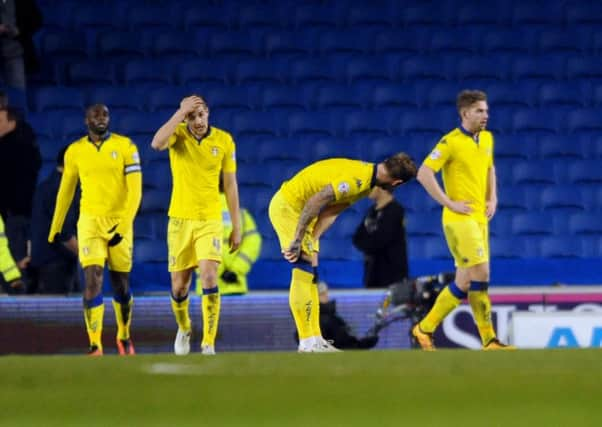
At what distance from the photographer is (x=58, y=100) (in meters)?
12.9

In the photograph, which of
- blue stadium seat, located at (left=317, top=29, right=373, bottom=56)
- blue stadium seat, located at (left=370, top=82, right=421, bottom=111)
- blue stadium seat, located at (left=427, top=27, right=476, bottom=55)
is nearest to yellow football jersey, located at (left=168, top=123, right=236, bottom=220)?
blue stadium seat, located at (left=370, top=82, right=421, bottom=111)

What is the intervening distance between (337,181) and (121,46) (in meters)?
6.33

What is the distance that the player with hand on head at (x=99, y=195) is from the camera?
877 centimetres

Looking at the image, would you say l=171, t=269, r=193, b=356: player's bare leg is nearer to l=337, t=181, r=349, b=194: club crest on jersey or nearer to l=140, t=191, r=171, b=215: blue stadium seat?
l=337, t=181, r=349, b=194: club crest on jersey

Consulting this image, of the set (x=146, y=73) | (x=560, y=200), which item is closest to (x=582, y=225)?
(x=560, y=200)

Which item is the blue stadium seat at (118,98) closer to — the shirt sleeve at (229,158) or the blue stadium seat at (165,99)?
the blue stadium seat at (165,99)

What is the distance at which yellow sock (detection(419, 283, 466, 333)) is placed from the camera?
896 centimetres

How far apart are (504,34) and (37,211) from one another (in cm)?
570

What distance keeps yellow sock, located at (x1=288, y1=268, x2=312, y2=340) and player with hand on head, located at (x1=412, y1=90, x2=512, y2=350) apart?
1173 millimetres

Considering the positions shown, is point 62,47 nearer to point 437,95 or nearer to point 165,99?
point 165,99

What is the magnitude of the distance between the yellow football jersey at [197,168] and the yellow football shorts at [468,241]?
1.50 metres

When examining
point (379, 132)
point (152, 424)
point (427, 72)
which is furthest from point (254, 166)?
point (152, 424)

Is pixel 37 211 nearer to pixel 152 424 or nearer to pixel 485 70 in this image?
pixel 485 70

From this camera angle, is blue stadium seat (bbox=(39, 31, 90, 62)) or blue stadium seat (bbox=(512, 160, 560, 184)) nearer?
blue stadium seat (bbox=(512, 160, 560, 184))
